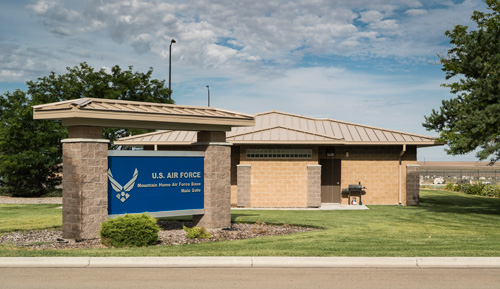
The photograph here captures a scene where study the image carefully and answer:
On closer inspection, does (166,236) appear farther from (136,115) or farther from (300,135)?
(300,135)

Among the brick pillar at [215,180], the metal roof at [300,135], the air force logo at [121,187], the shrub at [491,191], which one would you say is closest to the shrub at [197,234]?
the brick pillar at [215,180]

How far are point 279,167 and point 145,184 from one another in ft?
41.2

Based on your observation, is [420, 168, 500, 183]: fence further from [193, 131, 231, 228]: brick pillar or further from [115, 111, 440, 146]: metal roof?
[193, 131, 231, 228]: brick pillar

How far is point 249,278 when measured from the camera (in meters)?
9.27

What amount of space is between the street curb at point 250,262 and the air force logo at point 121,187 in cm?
345

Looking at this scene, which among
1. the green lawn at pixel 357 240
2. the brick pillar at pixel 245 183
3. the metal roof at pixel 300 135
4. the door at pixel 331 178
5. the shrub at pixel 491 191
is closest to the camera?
the green lawn at pixel 357 240

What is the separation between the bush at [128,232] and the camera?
12.6 meters

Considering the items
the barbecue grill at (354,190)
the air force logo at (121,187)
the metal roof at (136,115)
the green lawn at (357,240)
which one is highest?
the metal roof at (136,115)

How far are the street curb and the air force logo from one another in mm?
3454

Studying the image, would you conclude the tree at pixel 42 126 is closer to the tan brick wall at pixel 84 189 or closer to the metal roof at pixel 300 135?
the metal roof at pixel 300 135

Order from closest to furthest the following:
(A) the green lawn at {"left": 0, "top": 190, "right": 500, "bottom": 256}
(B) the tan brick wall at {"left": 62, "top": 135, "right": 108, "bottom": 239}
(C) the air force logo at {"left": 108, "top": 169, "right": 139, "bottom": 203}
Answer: (A) the green lawn at {"left": 0, "top": 190, "right": 500, "bottom": 256}
(B) the tan brick wall at {"left": 62, "top": 135, "right": 108, "bottom": 239}
(C) the air force logo at {"left": 108, "top": 169, "right": 139, "bottom": 203}

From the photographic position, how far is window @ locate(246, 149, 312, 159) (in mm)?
26109

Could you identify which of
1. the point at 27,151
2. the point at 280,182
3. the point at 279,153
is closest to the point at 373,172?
the point at 280,182

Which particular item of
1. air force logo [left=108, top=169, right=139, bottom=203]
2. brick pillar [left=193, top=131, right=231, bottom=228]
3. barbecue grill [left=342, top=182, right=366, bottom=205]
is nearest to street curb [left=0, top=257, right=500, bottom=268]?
air force logo [left=108, top=169, right=139, bottom=203]
